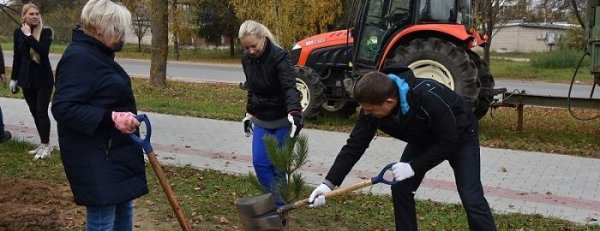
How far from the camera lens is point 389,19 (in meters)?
9.66

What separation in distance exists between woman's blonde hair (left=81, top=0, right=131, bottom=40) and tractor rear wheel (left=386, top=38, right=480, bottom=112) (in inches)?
244

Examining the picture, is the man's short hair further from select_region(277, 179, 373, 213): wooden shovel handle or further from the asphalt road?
the asphalt road

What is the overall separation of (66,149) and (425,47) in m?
6.76

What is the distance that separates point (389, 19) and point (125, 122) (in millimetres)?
7010

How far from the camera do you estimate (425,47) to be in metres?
9.24

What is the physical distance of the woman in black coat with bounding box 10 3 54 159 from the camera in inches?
264


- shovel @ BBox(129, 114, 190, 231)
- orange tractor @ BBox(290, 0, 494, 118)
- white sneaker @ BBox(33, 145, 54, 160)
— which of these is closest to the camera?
shovel @ BBox(129, 114, 190, 231)

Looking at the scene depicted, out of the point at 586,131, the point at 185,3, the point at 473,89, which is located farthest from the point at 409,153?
the point at 185,3

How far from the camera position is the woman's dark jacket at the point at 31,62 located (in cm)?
679

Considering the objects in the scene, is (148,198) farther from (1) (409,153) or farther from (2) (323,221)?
(1) (409,153)

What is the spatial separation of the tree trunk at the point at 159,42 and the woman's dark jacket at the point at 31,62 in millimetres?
8893

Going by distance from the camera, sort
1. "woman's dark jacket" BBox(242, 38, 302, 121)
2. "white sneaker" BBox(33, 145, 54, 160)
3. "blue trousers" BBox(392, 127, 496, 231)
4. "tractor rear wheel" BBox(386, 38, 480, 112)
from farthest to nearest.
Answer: "tractor rear wheel" BBox(386, 38, 480, 112) < "white sneaker" BBox(33, 145, 54, 160) < "woman's dark jacket" BBox(242, 38, 302, 121) < "blue trousers" BBox(392, 127, 496, 231)

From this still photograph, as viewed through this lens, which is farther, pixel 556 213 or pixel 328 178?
pixel 556 213

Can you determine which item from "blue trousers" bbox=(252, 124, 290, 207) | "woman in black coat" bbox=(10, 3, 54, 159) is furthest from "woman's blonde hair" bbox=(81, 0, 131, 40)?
"woman in black coat" bbox=(10, 3, 54, 159)
